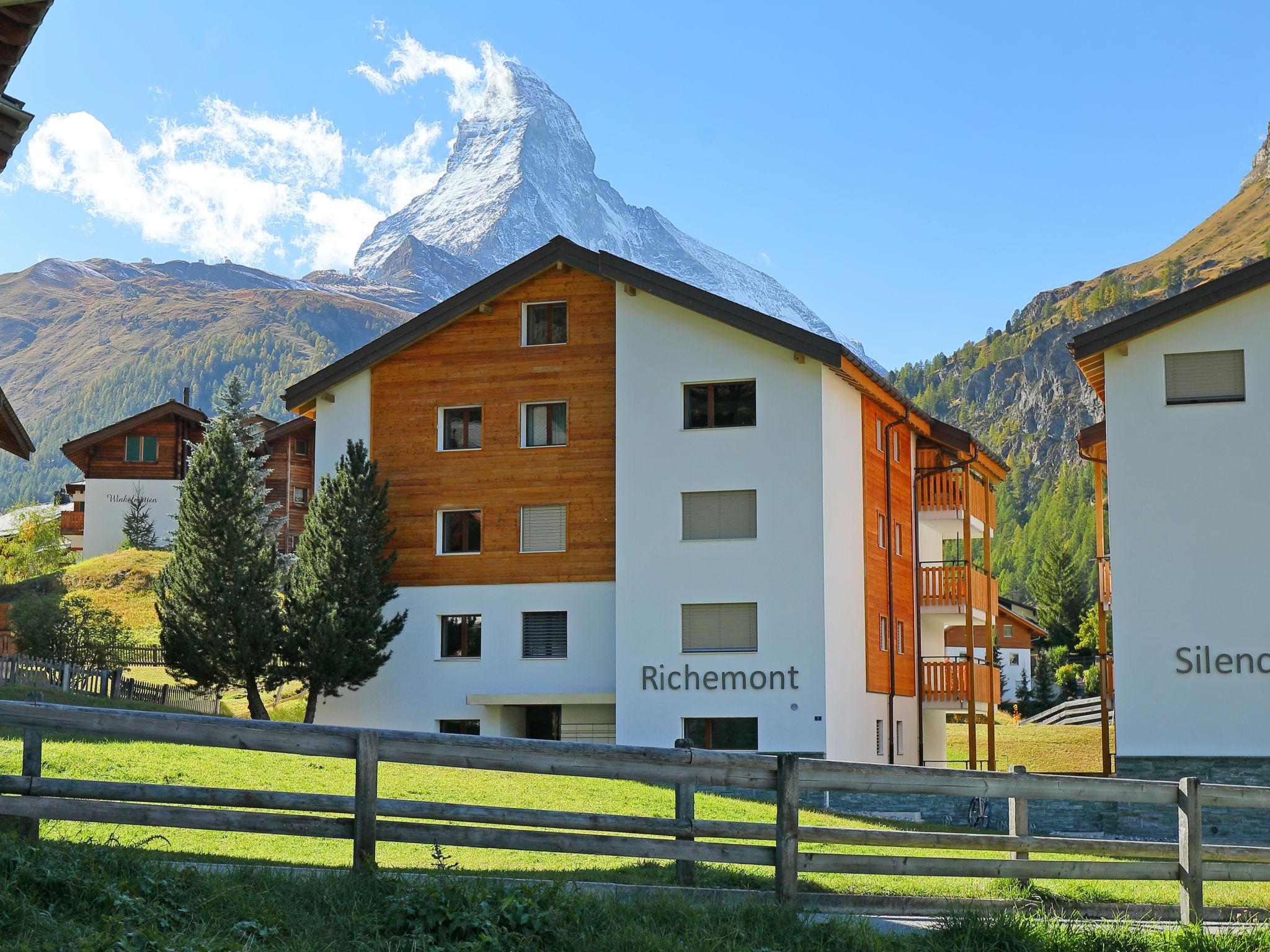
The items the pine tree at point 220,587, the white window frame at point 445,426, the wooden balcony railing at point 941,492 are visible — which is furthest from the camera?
the wooden balcony railing at point 941,492

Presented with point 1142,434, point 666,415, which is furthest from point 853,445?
point 1142,434

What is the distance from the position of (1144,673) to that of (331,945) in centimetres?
2202

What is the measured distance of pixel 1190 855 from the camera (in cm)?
1089

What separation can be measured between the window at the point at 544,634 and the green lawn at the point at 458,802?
18.8 ft

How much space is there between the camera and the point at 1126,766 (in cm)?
2691

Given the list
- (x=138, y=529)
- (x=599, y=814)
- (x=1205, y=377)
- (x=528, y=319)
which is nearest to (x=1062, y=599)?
(x=138, y=529)

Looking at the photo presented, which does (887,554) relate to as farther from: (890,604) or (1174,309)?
(1174,309)

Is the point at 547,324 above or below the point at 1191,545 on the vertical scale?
above

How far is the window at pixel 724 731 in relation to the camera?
31734 millimetres

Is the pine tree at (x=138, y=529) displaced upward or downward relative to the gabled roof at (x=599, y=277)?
downward

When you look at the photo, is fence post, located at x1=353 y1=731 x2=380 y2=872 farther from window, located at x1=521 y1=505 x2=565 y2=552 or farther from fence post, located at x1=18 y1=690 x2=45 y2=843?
window, located at x1=521 y1=505 x2=565 y2=552

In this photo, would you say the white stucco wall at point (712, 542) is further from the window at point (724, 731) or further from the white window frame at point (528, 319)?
the white window frame at point (528, 319)

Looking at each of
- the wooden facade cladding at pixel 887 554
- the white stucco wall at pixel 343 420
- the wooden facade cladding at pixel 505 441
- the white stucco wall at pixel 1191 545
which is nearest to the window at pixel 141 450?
the white stucco wall at pixel 343 420

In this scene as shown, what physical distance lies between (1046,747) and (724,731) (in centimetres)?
2166
